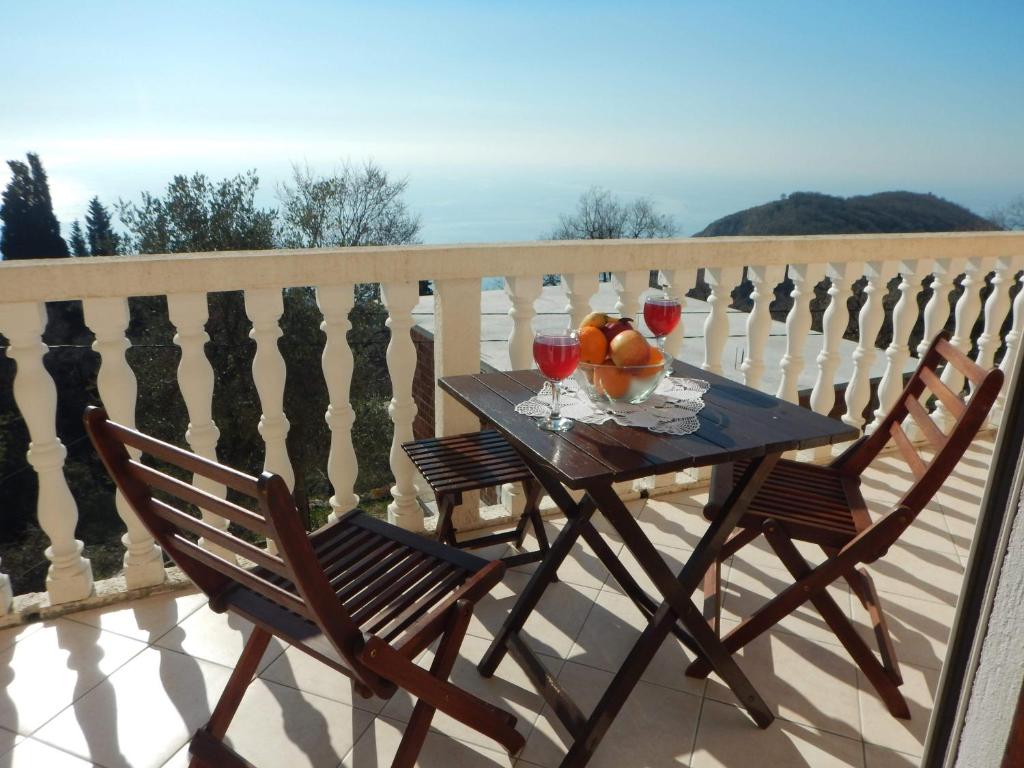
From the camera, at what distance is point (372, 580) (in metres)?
1.71

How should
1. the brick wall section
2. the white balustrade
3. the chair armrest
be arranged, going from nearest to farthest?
1. the chair armrest
2. the white balustrade
3. the brick wall section

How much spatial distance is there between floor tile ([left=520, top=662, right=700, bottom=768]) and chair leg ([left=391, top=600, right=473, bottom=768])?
340 millimetres

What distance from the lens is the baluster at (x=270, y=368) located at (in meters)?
2.34

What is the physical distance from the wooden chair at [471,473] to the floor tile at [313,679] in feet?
1.85

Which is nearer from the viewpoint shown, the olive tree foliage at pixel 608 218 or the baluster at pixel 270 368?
the baluster at pixel 270 368

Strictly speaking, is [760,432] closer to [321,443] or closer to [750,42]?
[321,443]

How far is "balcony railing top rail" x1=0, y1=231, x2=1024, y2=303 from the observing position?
210 cm

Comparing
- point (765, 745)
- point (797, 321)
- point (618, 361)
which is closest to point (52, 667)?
point (618, 361)

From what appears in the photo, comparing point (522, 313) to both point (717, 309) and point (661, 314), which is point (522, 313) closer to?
point (661, 314)

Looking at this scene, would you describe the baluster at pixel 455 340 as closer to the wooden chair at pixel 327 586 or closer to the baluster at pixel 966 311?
the wooden chair at pixel 327 586

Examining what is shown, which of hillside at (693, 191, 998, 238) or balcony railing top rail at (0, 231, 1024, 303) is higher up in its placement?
hillside at (693, 191, 998, 238)

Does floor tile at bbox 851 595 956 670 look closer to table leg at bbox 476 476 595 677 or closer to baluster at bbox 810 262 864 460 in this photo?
baluster at bbox 810 262 864 460

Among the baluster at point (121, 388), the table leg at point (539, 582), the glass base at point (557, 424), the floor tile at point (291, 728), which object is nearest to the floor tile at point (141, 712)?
the floor tile at point (291, 728)

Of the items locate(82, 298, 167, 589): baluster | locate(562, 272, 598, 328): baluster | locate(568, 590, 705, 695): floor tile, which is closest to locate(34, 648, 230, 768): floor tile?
locate(82, 298, 167, 589): baluster
